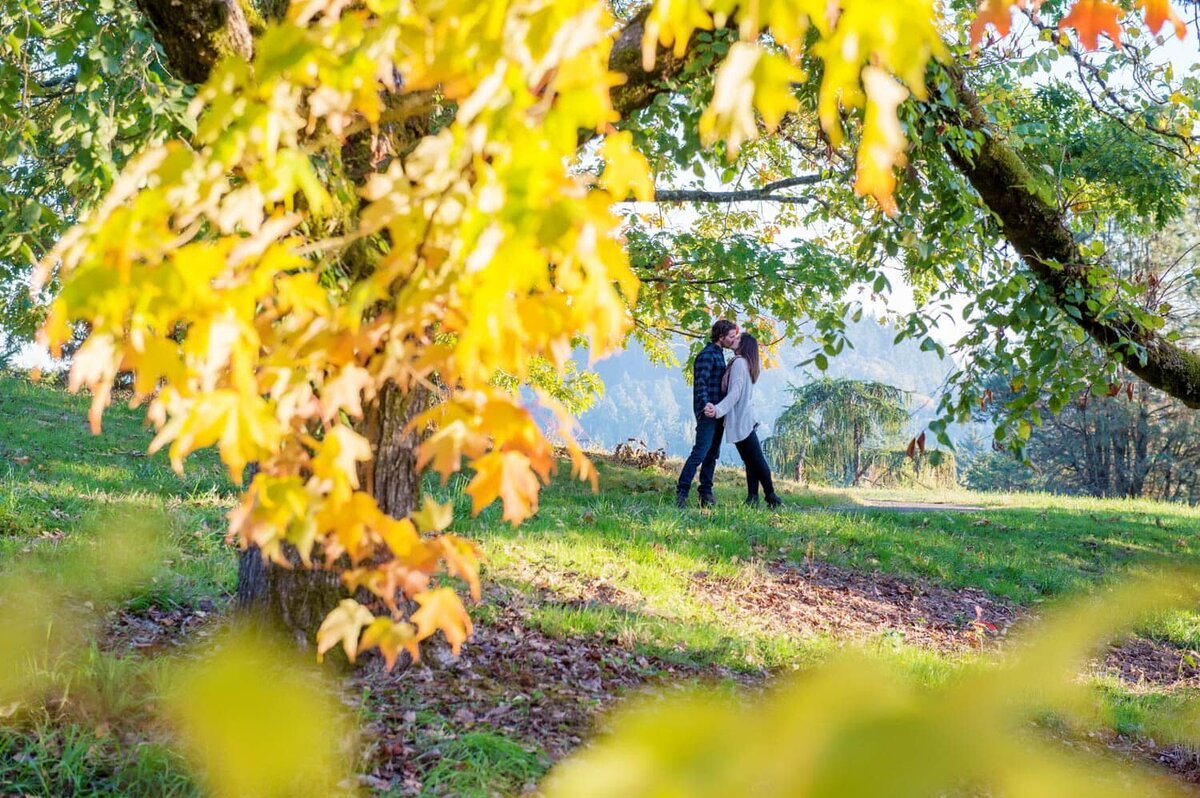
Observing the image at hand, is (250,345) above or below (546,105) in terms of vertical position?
below

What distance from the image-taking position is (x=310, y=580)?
136 inches

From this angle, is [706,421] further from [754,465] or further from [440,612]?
[440,612]

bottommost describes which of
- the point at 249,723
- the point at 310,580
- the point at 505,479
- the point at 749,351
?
the point at 310,580

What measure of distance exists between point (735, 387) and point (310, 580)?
218 inches

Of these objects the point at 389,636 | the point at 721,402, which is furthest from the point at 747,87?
the point at 721,402

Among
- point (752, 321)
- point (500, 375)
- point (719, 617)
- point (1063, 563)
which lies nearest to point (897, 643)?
point (719, 617)

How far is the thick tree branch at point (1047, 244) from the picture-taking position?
→ 463 cm

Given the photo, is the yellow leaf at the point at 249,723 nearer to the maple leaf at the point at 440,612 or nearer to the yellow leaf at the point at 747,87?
the yellow leaf at the point at 747,87

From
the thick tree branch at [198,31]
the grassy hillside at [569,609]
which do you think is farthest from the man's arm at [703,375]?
the thick tree branch at [198,31]

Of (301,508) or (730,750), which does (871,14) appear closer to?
(730,750)

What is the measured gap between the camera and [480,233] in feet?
3.02

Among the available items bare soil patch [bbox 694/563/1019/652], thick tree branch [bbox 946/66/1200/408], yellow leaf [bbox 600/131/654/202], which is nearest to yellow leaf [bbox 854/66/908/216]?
yellow leaf [bbox 600/131/654/202]

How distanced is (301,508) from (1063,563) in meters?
8.99

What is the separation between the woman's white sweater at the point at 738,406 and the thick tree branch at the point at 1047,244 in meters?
3.49
